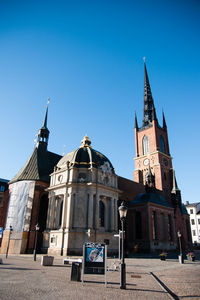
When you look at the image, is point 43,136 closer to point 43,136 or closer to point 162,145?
point 43,136

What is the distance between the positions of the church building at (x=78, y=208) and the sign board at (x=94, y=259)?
20904 millimetres

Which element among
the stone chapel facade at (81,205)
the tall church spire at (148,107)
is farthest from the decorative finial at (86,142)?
the tall church spire at (148,107)

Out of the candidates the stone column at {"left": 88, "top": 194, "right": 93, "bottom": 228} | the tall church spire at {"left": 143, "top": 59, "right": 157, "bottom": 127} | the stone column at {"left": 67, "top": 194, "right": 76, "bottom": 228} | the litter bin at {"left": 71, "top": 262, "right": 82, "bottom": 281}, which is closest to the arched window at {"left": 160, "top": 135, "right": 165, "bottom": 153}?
the tall church spire at {"left": 143, "top": 59, "right": 157, "bottom": 127}

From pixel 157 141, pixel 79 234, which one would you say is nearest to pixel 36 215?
pixel 79 234

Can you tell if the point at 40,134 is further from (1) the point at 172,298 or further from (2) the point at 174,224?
(1) the point at 172,298

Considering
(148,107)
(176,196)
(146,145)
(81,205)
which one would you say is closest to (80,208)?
(81,205)

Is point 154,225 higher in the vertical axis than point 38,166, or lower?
lower

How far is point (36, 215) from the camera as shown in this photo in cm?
3666

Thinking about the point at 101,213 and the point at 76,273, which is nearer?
the point at 76,273

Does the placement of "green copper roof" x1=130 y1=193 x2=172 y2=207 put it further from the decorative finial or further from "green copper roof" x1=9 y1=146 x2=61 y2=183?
"green copper roof" x1=9 y1=146 x2=61 y2=183

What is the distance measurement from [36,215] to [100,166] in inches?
532

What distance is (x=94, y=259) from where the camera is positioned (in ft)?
37.2

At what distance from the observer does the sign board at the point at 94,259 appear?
1104cm

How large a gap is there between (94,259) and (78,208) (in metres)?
22.1
